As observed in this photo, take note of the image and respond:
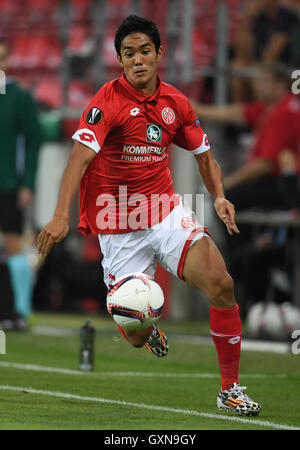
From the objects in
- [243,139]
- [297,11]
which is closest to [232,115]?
[243,139]

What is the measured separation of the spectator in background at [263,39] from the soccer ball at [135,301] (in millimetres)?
7597

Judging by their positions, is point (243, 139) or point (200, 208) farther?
point (243, 139)

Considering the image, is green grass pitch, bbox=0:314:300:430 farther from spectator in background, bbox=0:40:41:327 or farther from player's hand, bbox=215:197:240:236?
player's hand, bbox=215:197:240:236

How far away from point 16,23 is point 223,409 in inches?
440

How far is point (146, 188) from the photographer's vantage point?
620 centimetres

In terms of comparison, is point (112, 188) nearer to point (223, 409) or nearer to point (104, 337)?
point (223, 409)

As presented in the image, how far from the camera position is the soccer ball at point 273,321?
10.6 meters

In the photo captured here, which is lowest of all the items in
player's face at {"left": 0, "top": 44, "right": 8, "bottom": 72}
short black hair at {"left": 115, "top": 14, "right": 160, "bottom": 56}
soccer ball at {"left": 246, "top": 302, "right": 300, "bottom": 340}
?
soccer ball at {"left": 246, "top": 302, "right": 300, "bottom": 340}

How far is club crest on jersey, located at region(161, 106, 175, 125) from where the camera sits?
20.0 feet

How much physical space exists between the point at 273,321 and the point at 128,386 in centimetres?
408

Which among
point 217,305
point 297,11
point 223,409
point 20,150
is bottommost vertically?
point 223,409

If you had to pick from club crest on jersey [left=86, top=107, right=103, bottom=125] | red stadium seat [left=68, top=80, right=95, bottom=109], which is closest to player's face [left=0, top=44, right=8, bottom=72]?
red stadium seat [left=68, top=80, right=95, bottom=109]

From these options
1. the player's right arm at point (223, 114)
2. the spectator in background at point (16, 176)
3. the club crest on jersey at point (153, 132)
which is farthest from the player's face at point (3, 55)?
the club crest on jersey at point (153, 132)

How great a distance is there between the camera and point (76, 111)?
44.8ft
